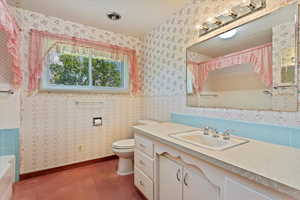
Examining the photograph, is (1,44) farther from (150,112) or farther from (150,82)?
(150,112)

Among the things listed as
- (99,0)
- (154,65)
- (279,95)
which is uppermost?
(99,0)

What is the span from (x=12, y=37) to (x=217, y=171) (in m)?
2.28

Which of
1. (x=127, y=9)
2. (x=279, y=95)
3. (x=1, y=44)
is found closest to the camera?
(x=279, y=95)

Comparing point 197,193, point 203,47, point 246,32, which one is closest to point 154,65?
point 203,47

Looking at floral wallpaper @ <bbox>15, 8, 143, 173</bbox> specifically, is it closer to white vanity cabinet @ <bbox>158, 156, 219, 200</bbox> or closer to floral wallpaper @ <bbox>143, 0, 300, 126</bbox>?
floral wallpaper @ <bbox>143, 0, 300, 126</bbox>

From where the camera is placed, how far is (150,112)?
2.58 meters

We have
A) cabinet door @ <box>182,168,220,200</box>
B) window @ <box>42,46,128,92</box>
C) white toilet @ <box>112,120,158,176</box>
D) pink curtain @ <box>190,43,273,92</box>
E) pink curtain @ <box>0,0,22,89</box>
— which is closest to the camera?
cabinet door @ <box>182,168,220,200</box>

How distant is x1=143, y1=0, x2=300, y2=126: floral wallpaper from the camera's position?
118 centimetres

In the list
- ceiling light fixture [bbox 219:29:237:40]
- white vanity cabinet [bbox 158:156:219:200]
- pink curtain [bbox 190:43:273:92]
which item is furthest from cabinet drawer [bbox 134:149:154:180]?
ceiling light fixture [bbox 219:29:237:40]

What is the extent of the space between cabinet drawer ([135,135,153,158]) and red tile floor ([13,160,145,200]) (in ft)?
1.86

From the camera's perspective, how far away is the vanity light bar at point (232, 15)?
1.21 m

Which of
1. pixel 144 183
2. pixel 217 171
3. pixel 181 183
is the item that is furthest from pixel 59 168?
pixel 217 171

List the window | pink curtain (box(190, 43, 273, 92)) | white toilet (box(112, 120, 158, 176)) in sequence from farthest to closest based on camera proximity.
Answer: the window → white toilet (box(112, 120, 158, 176)) → pink curtain (box(190, 43, 273, 92))

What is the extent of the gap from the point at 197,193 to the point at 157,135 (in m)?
0.51
